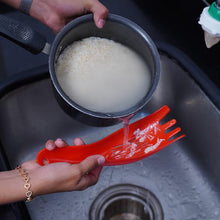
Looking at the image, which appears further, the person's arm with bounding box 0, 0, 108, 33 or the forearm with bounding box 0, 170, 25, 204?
the person's arm with bounding box 0, 0, 108, 33

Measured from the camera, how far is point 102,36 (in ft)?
2.15

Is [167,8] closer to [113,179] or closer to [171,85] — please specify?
[171,85]

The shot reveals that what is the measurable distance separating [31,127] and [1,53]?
198 mm

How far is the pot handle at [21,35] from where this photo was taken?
61 centimetres

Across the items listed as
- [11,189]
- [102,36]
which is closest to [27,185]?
[11,189]

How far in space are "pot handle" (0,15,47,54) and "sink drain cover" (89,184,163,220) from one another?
40 centimetres

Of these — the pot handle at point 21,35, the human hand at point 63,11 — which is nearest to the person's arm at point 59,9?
the human hand at point 63,11

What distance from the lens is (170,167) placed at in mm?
848

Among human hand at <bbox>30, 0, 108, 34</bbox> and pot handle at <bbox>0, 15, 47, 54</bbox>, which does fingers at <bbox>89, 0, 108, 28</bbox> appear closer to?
human hand at <bbox>30, 0, 108, 34</bbox>

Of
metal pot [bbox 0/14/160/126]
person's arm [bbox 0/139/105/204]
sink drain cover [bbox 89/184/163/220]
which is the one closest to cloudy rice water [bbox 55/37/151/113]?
metal pot [bbox 0/14/160/126]

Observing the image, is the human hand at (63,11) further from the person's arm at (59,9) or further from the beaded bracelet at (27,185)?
the beaded bracelet at (27,185)

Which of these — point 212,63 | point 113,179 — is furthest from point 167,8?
point 113,179

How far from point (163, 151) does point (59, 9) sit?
0.43m

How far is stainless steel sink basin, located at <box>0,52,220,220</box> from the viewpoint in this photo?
769mm
